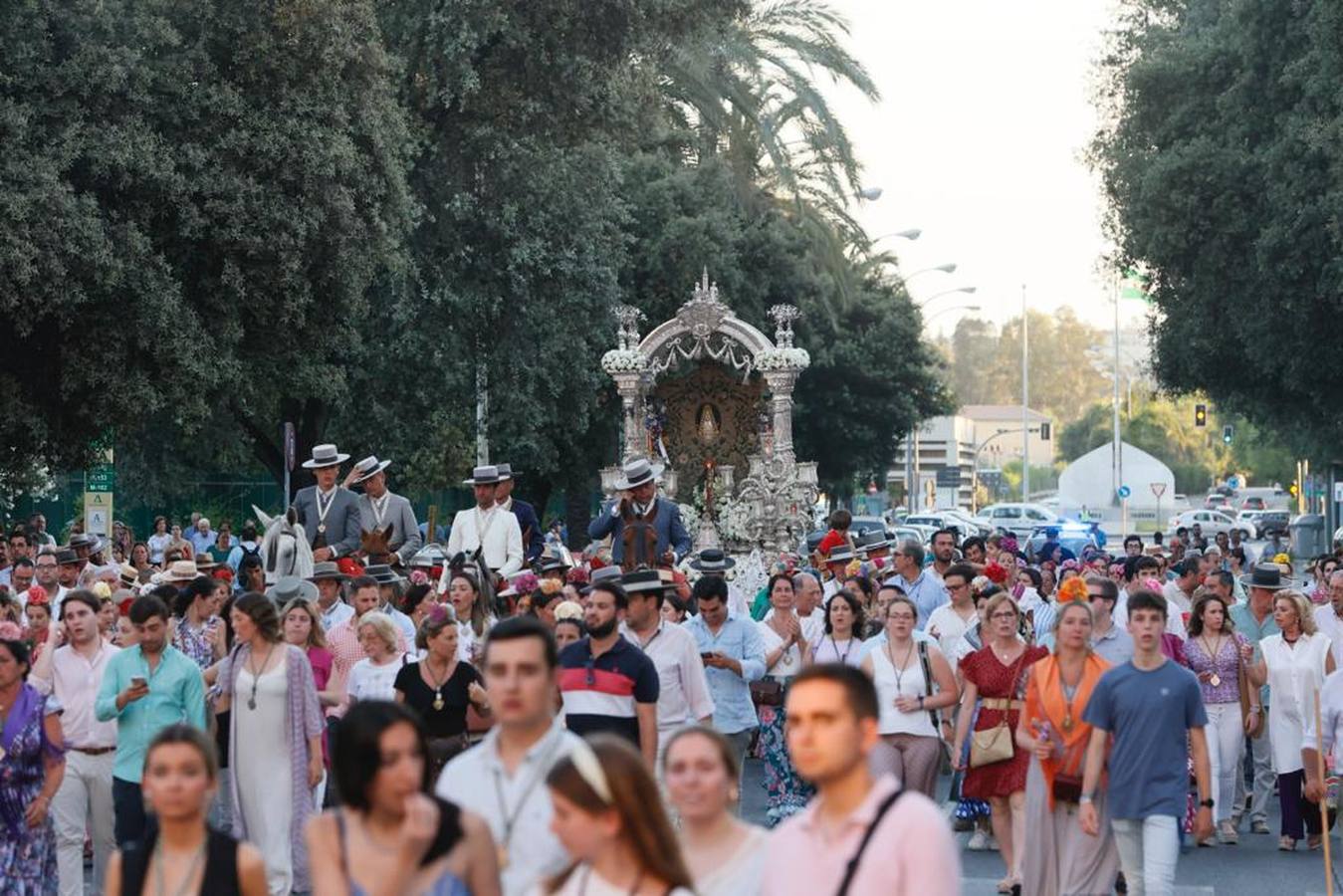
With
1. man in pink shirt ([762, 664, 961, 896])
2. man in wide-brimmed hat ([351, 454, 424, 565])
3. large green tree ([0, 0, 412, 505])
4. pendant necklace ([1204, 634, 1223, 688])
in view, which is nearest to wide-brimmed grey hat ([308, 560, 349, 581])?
man in wide-brimmed hat ([351, 454, 424, 565])

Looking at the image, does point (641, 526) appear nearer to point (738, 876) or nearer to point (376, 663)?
point (376, 663)

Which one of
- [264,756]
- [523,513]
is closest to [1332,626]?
[523,513]

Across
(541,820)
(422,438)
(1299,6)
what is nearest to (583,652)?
(541,820)

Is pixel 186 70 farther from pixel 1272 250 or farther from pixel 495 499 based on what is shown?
pixel 1272 250

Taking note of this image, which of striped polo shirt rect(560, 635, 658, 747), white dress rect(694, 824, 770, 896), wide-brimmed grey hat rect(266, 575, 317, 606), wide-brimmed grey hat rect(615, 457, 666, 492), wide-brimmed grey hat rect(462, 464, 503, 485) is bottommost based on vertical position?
white dress rect(694, 824, 770, 896)

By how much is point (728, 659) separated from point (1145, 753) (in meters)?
3.43

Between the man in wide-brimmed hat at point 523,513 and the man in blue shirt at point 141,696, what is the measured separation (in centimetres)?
661

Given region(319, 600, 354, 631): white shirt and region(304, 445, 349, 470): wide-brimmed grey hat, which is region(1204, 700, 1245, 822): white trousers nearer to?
region(319, 600, 354, 631): white shirt

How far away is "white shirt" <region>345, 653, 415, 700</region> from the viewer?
12.4 metres

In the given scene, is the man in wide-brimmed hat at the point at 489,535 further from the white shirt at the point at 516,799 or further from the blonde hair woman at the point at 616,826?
the blonde hair woman at the point at 616,826

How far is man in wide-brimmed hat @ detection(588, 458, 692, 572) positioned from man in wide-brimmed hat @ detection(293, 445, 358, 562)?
1930 mm

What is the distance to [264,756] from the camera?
37.1 ft

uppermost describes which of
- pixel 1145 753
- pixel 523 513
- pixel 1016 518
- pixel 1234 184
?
pixel 1234 184

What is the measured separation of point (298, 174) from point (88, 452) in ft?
13.7
